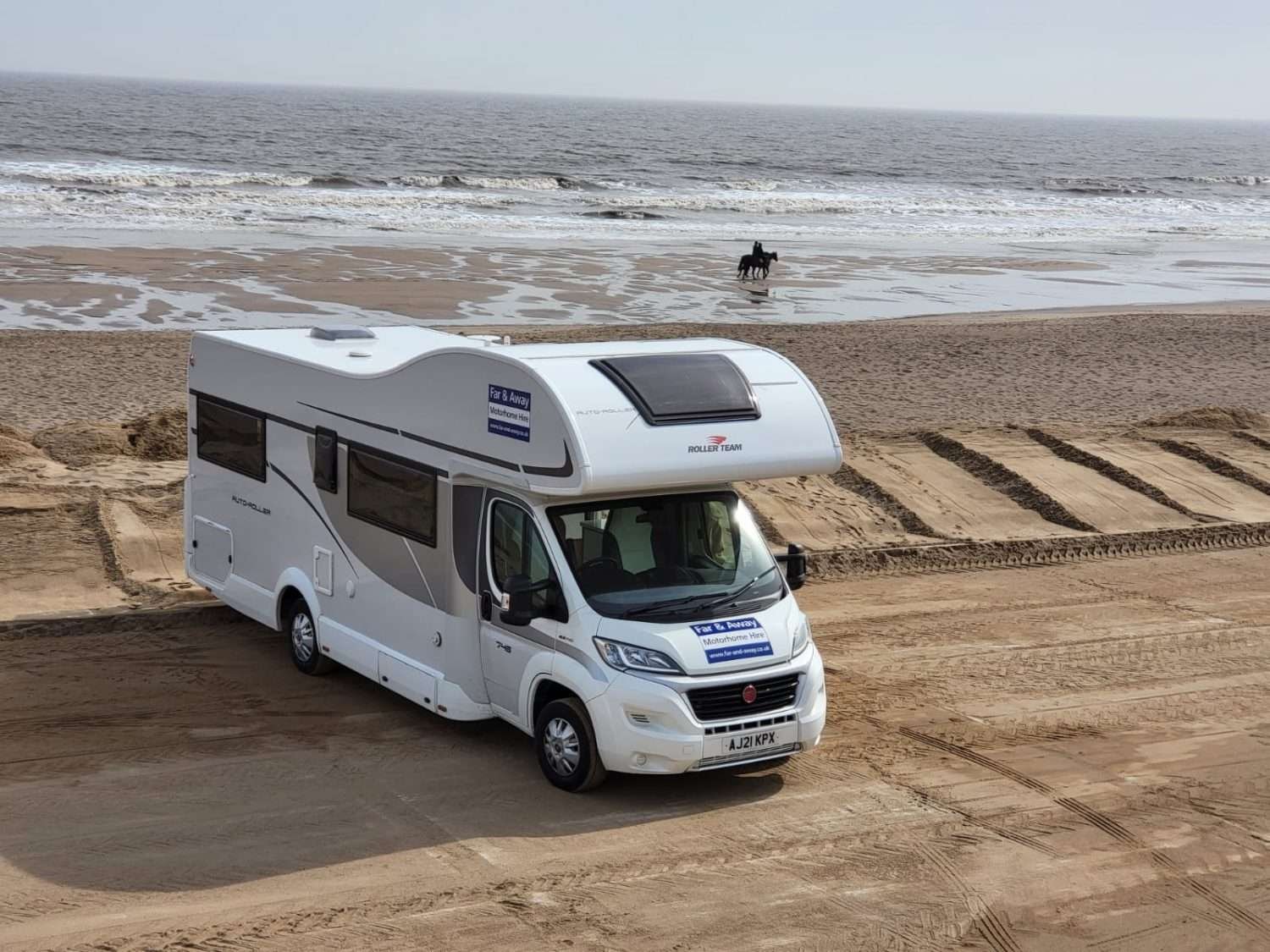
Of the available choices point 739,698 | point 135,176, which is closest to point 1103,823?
point 739,698

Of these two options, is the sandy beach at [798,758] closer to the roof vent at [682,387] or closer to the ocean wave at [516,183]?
the roof vent at [682,387]

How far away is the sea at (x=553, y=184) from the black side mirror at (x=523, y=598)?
35641 mm

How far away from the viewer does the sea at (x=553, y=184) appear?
161ft

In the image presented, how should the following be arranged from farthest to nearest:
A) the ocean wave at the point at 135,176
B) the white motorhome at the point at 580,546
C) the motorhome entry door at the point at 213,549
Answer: the ocean wave at the point at 135,176 → the motorhome entry door at the point at 213,549 → the white motorhome at the point at 580,546

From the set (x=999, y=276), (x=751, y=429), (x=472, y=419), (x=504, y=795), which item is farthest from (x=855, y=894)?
(x=999, y=276)

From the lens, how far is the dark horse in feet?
119

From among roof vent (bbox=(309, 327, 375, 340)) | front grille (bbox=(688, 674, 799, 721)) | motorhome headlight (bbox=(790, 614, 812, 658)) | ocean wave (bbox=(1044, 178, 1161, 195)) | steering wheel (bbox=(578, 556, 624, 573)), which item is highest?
ocean wave (bbox=(1044, 178, 1161, 195))

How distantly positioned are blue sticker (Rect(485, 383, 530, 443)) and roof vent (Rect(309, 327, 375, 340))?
3.07m

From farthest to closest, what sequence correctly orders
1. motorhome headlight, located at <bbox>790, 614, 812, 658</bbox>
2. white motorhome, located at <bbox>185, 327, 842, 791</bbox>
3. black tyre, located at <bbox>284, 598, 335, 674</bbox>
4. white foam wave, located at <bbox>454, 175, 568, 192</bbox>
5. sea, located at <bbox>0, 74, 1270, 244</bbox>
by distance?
white foam wave, located at <bbox>454, 175, 568, 192</bbox> < sea, located at <bbox>0, 74, 1270, 244</bbox> < black tyre, located at <bbox>284, 598, 335, 674</bbox> < motorhome headlight, located at <bbox>790, 614, 812, 658</bbox> < white motorhome, located at <bbox>185, 327, 842, 791</bbox>

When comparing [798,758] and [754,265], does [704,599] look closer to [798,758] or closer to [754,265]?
[798,758]

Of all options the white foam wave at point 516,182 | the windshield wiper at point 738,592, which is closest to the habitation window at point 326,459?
the windshield wiper at point 738,592

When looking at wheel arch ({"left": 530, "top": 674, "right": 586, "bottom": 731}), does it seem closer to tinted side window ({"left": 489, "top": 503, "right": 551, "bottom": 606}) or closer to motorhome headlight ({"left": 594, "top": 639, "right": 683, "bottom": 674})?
motorhome headlight ({"left": 594, "top": 639, "right": 683, "bottom": 674})

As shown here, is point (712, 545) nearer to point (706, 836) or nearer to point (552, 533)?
point (552, 533)

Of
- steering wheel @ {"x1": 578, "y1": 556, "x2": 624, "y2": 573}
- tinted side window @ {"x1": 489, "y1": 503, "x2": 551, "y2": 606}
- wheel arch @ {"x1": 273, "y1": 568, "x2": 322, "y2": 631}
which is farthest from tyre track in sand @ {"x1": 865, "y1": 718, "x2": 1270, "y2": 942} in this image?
wheel arch @ {"x1": 273, "y1": 568, "x2": 322, "y2": 631}
